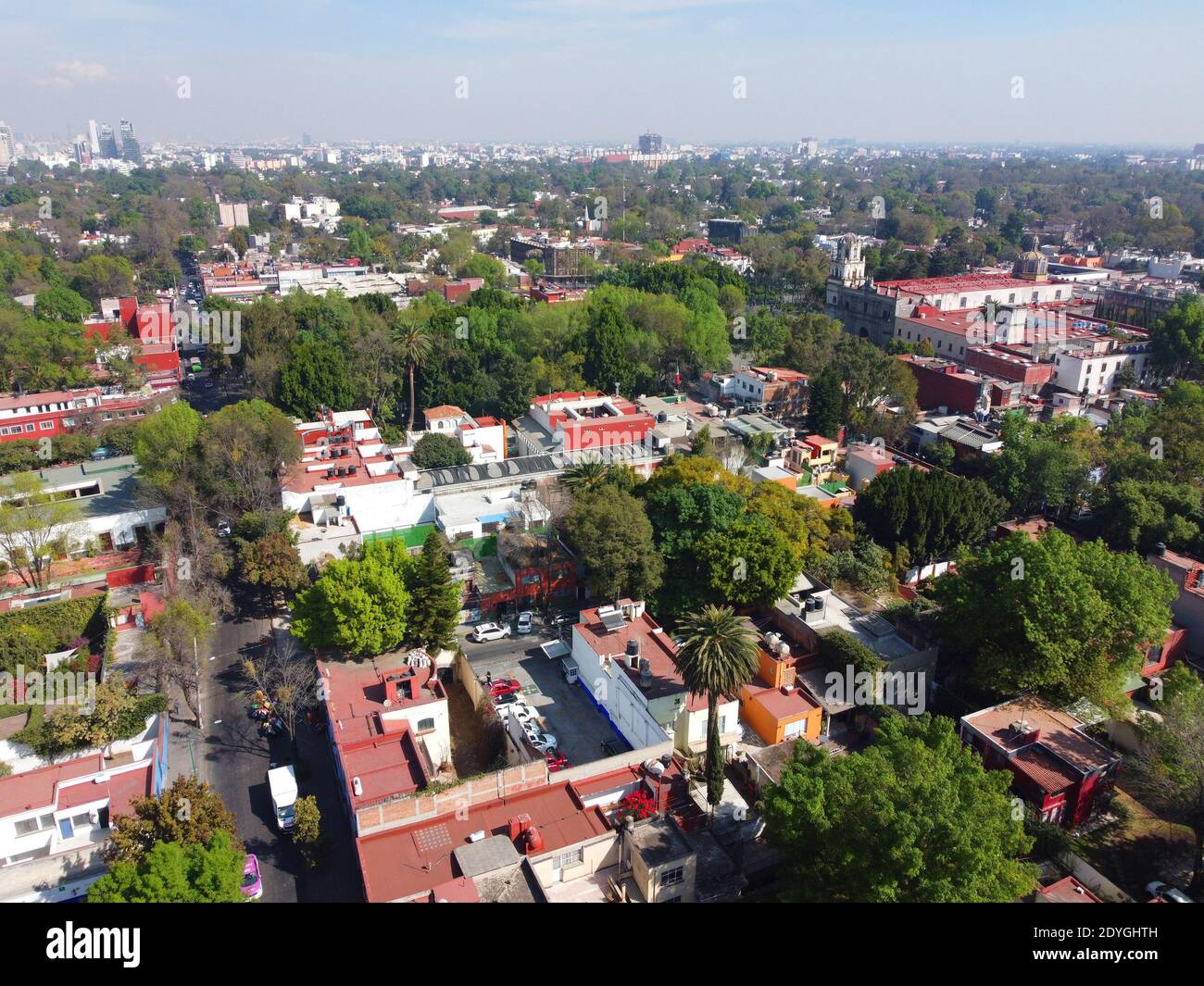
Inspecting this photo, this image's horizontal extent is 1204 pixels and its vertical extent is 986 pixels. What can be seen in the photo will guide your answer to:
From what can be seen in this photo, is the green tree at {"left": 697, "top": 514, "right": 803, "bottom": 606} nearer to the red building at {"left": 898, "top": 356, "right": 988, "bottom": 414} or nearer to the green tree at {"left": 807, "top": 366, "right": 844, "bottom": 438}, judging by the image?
the green tree at {"left": 807, "top": 366, "right": 844, "bottom": 438}

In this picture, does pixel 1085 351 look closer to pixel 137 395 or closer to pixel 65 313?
pixel 137 395

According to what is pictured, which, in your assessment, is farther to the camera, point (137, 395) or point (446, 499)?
point (137, 395)

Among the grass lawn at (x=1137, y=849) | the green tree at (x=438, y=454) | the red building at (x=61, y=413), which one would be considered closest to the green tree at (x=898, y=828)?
the grass lawn at (x=1137, y=849)

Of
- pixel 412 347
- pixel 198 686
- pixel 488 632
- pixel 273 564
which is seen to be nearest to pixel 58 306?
pixel 412 347

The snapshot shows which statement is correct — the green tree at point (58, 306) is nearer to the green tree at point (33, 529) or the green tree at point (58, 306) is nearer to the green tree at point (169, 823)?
the green tree at point (33, 529)

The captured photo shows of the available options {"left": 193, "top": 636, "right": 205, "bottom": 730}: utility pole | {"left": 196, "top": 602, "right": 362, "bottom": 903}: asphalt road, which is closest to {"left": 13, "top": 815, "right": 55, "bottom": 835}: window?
{"left": 196, "top": 602, "right": 362, "bottom": 903}: asphalt road
